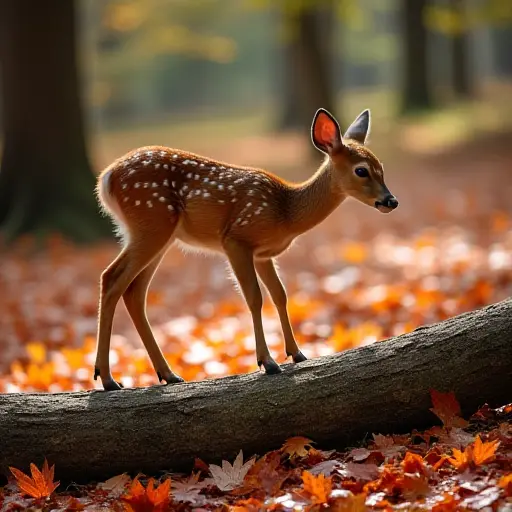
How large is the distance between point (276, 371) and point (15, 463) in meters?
1.44

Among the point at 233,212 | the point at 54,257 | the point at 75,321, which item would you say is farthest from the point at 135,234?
the point at 54,257

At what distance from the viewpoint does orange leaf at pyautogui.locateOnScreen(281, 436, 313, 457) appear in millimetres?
4320

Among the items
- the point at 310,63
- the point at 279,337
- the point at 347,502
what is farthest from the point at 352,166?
the point at 310,63

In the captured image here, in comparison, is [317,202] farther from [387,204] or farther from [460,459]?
[460,459]

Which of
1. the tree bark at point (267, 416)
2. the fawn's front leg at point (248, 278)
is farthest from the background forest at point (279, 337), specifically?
the fawn's front leg at point (248, 278)

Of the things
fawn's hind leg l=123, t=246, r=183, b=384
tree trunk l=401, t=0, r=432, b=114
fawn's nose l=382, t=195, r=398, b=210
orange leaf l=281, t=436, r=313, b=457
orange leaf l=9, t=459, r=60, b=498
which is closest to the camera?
orange leaf l=9, t=459, r=60, b=498

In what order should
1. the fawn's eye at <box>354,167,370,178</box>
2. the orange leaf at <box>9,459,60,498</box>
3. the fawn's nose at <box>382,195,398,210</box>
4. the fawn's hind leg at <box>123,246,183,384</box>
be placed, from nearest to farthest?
the orange leaf at <box>9,459,60,498</box>
the fawn's nose at <box>382,195,398,210</box>
the fawn's eye at <box>354,167,370,178</box>
the fawn's hind leg at <box>123,246,183,384</box>

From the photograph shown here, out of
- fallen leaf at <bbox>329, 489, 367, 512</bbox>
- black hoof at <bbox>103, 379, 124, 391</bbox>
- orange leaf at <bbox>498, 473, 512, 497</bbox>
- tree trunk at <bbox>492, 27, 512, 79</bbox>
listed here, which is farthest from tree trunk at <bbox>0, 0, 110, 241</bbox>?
tree trunk at <bbox>492, 27, 512, 79</bbox>

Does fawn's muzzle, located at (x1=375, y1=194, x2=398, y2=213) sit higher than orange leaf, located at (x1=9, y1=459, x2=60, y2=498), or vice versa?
fawn's muzzle, located at (x1=375, y1=194, x2=398, y2=213)

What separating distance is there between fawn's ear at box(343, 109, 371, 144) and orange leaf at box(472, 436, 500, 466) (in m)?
2.00

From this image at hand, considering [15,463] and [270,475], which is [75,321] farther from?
[270,475]

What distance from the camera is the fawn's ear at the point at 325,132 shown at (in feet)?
15.6

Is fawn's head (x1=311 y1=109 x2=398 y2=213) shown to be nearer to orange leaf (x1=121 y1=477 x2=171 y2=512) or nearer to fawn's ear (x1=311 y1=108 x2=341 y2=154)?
fawn's ear (x1=311 y1=108 x2=341 y2=154)

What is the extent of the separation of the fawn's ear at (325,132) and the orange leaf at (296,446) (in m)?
1.63
